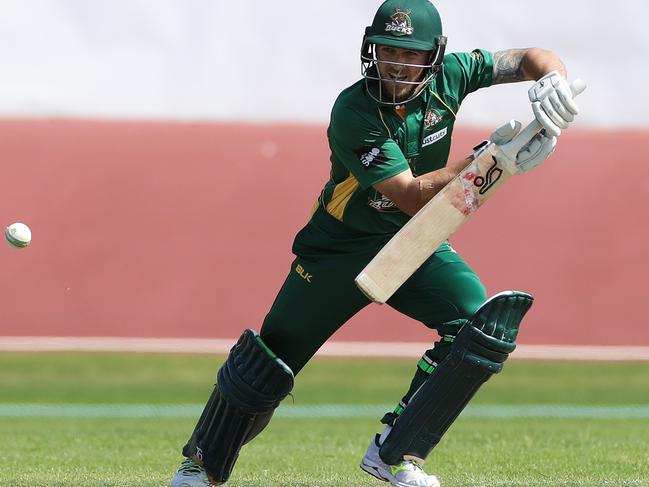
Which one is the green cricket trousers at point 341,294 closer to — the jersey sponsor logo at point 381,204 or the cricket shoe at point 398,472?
the jersey sponsor logo at point 381,204

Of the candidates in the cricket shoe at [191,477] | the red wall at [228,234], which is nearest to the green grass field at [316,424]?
the cricket shoe at [191,477]

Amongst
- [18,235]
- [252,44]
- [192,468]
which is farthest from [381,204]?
[252,44]

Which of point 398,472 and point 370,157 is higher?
point 370,157

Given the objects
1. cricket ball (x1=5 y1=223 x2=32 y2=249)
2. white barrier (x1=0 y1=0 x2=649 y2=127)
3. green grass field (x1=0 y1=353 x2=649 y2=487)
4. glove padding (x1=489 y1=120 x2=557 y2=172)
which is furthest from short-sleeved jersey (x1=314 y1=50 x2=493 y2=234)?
white barrier (x1=0 y1=0 x2=649 y2=127)

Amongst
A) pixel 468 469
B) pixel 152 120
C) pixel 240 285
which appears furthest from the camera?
pixel 152 120

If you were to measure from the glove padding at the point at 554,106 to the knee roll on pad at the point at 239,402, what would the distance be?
3.85ft

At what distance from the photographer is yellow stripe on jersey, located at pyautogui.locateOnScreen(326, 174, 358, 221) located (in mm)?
4176

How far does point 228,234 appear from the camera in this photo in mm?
11633

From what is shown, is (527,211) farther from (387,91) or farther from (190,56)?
(387,91)

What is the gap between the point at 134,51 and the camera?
13.0m

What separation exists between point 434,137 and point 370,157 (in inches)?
11.6

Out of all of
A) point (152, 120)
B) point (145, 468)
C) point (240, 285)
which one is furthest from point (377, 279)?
point (152, 120)

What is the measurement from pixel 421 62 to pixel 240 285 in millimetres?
7584

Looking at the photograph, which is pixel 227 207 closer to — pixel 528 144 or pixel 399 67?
pixel 399 67
